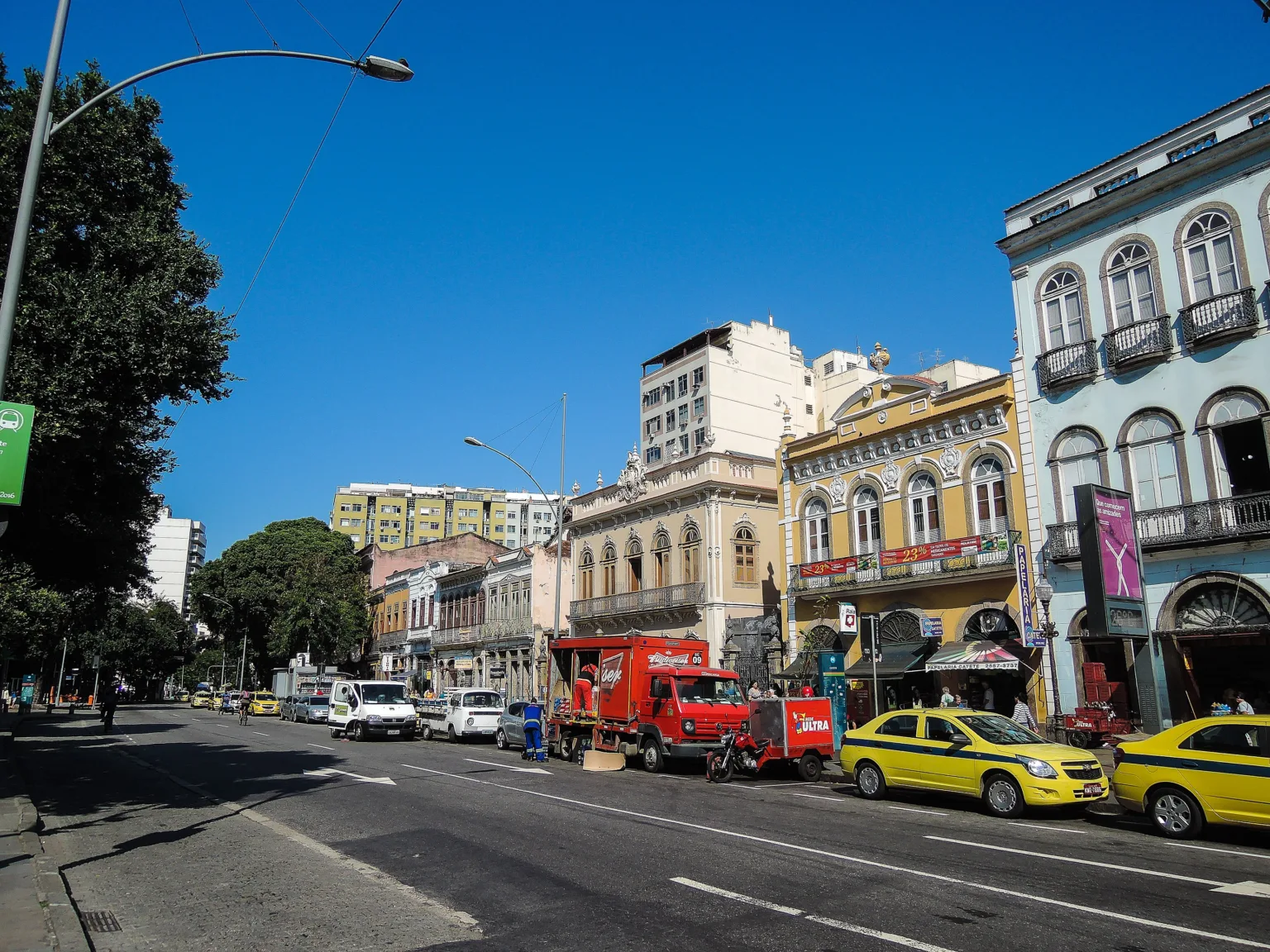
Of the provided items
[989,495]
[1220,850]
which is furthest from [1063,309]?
[1220,850]

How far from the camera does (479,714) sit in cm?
3181

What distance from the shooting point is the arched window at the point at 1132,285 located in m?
22.5

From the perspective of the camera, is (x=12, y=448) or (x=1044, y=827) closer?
(x=12, y=448)

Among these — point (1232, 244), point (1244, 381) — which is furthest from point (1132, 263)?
point (1244, 381)

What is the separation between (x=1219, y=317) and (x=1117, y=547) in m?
6.52

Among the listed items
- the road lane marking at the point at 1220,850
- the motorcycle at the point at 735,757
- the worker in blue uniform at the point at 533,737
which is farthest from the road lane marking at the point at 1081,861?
the worker in blue uniform at the point at 533,737

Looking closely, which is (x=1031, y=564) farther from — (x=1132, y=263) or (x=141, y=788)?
(x=141, y=788)

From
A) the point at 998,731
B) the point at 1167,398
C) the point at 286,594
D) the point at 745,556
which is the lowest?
the point at 998,731

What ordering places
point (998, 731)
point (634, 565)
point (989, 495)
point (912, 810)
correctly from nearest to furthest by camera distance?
point (998, 731) → point (912, 810) → point (989, 495) → point (634, 565)

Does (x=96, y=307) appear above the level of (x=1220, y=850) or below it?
above

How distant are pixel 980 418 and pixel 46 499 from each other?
2258 cm

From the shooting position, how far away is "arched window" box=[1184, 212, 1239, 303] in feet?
69.0

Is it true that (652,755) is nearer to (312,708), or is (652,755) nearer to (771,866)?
(771,866)

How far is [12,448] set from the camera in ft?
28.8
